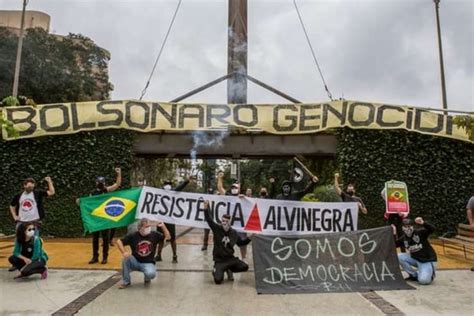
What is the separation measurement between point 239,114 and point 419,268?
723cm

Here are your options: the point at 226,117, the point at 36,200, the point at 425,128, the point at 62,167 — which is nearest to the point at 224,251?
the point at 36,200

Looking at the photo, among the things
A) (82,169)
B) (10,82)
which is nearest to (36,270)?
(82,169)

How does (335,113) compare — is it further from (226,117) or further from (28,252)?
(28,252)

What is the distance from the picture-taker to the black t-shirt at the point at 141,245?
7.09m

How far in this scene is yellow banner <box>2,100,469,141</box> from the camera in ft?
42.6

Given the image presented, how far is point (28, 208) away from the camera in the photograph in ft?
27.4

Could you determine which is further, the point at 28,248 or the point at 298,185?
the point at 298,185

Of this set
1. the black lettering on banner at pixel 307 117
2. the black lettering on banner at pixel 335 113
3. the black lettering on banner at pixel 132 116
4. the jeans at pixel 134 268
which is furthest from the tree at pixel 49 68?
the jeans at pixel 134 268

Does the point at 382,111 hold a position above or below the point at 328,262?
above

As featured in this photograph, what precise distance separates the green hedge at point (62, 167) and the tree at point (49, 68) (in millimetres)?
22002

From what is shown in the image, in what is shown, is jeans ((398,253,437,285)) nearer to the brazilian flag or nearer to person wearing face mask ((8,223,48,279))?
the brazilian flag

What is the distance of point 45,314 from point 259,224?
392 centimetres

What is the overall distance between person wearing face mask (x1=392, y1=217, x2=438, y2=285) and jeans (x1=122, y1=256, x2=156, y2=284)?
4.06 metres

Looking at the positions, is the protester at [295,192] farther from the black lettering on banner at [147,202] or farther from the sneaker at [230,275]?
the black lettering on banner at [147,202]
